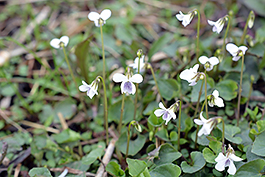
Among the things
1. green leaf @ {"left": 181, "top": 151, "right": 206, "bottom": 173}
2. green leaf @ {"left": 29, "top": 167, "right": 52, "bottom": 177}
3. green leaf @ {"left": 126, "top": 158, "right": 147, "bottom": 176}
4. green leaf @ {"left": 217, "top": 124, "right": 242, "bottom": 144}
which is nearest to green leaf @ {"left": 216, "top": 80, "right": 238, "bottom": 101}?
green leaf @ {"left": 217, "top": 124, "right": 242, "bottom": 144}

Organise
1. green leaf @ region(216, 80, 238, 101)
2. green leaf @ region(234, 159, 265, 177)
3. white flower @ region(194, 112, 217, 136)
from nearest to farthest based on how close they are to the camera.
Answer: white flower @ region(194, 112, 217, 136) → green leaf @ region(234, 159, 265, 177) → green leaf @ region(216, 80, 238, 101)

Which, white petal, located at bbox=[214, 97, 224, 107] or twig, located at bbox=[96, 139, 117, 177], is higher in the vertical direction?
white petal, located at bbox=[214, 97, 224, 107]

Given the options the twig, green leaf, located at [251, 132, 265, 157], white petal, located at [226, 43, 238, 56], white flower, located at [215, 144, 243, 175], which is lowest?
the twig

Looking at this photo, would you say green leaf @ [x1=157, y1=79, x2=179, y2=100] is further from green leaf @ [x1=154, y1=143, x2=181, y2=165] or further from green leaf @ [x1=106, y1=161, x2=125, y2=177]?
green leaf @ [x1=106, y1=161, x2=125, y2=177]

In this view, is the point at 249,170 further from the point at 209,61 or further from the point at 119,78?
the point at 119,78

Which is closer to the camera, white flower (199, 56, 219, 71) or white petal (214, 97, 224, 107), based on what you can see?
white petal (214, 97, 224, 107)

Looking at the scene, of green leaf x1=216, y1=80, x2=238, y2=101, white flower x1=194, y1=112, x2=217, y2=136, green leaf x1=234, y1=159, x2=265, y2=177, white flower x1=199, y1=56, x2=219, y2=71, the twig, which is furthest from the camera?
green leaf x1=216, y1=80, x2=238, y2=101

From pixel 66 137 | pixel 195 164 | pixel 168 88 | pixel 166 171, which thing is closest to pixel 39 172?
pixel 66 137
